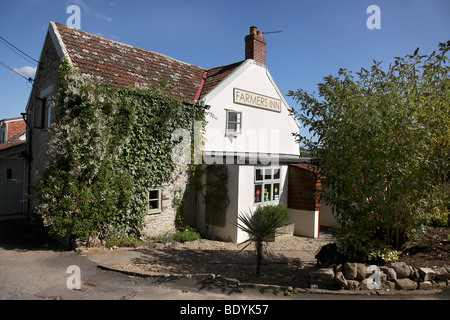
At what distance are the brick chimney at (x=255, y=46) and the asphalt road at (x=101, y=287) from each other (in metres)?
11.9

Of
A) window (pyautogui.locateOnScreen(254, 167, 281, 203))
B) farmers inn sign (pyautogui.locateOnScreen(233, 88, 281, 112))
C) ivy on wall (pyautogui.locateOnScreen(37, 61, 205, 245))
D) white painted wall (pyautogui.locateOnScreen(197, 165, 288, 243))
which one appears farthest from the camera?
farmers inn sign (pyautogui.locateOnScreen(233, 88, 281, 112))

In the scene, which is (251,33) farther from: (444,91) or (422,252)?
(422,252)

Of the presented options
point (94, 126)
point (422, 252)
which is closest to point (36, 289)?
point (94, 126)

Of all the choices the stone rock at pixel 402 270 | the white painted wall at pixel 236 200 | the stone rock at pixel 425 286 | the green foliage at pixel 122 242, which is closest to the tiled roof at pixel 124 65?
the white painted wall at pixel 236 200

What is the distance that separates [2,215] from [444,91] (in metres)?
16.4

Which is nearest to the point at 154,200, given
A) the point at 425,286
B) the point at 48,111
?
the point at 48,111

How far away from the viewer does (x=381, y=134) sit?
6176 millimetres

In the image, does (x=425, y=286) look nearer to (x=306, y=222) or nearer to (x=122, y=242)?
(x=306, y=222)

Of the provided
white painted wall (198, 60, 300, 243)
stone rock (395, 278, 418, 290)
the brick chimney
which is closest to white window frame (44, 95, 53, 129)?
white painted wall (198, 60, 300, 243)

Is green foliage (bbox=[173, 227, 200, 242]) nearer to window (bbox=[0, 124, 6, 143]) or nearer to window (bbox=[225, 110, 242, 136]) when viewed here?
window (bbox=[225, 110, 242, 136])

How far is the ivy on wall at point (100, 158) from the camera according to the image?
811 cm

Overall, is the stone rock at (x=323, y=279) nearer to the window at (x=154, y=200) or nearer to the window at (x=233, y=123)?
the window at (x=154, y=200)

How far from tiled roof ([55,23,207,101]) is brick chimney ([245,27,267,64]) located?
298 centimetres

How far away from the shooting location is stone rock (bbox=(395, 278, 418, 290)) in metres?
5.78
